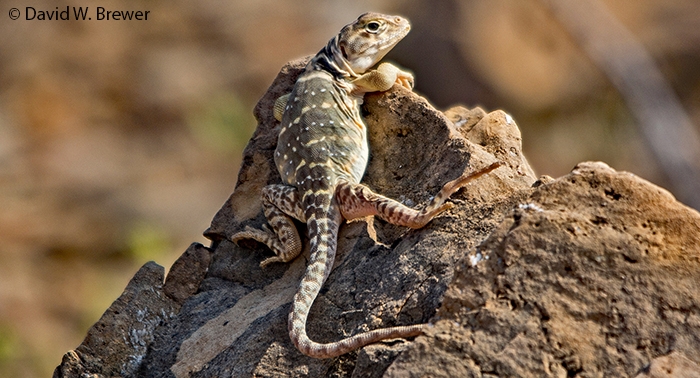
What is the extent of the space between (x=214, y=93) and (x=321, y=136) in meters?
11.5

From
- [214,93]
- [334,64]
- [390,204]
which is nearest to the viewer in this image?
[390,204]

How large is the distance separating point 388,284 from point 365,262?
1.50 feet

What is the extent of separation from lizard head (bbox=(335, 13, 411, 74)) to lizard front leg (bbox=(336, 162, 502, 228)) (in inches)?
67.0

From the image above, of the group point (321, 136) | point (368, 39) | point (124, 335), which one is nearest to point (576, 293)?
→ point (321, 136)

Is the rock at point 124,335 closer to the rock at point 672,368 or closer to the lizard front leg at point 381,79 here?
the lizard front leg at point 381,79

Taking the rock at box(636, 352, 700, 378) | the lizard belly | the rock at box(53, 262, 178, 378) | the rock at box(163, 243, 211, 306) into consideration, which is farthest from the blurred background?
the rock at box(636, 352, 700, 378)

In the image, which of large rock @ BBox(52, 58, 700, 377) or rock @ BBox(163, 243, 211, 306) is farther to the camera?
rock @ BBox(163, 243, 211, 306)

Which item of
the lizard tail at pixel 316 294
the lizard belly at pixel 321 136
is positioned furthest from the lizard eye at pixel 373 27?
the lizard tail at pixel 316 294

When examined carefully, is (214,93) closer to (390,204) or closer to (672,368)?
(390,204)

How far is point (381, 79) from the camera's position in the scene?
6777 millimetres

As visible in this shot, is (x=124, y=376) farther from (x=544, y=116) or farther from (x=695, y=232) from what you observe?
(x=544, y=116)

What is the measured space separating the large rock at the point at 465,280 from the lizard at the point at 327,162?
0.12 metres

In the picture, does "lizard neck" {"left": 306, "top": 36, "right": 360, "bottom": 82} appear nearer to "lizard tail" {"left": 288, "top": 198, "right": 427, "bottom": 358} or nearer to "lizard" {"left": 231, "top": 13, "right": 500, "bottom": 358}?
"lizard" {"left": 231, "top": 13, "right": 500, "bottom": 358}

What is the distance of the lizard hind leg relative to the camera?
6.15 metres
